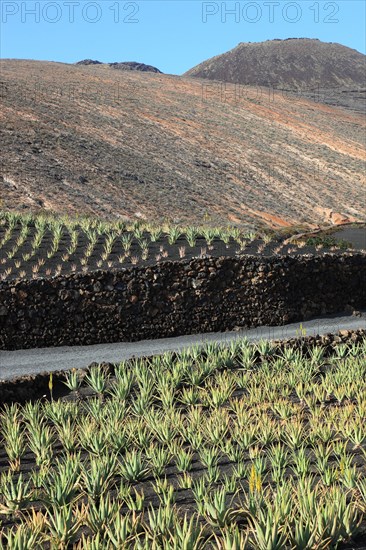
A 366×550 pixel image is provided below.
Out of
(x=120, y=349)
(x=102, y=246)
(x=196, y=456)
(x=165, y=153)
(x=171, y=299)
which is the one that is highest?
(x=165, y=153)

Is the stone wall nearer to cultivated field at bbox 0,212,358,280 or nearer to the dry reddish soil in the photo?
cultivated field at bbox 0,212,358,280

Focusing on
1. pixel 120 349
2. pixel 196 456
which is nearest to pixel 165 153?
pixel 120 349

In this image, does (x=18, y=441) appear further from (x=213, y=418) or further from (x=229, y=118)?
(x=229, y=118)

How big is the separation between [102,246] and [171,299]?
153 inches

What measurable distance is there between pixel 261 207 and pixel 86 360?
26353 millimetres

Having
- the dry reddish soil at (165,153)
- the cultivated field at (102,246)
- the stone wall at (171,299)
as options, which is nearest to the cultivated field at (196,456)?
the stone wall at (171,299)

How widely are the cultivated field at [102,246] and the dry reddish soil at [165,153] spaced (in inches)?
334

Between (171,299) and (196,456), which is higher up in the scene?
(171,299)

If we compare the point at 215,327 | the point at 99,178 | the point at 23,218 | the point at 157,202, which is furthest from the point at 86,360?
the point at 99,178

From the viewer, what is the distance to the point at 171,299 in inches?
741

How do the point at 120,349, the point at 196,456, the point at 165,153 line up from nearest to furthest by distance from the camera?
the point at 196,456
the point at 120,349
the point at 165,153

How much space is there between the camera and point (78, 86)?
5769 cm

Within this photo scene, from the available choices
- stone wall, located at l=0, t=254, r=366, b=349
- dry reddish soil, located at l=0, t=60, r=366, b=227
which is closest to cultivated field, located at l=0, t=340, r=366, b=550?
stone wall, located at l=0, t=254, r=366, b=349

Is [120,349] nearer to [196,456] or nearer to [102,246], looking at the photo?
[102,246]
